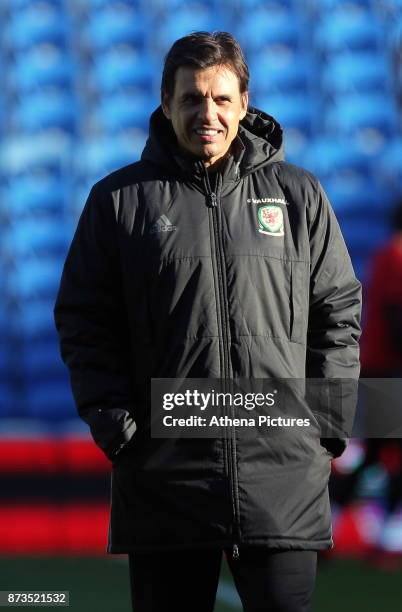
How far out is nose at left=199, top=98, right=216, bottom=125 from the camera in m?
2.39

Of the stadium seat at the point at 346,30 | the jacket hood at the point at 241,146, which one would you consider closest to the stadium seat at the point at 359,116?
the stadium seat at the point at 346,30

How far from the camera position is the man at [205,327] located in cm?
232

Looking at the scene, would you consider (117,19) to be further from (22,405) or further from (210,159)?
(210,159)

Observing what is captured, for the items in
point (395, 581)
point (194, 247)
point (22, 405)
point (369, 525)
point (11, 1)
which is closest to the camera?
point (194, 247)

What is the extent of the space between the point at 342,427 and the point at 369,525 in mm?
4208

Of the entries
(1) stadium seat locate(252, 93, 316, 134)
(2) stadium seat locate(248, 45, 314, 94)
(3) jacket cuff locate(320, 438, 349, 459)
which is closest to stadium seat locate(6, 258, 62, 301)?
(1) stadium seat locate(252, 93, 316, 134)

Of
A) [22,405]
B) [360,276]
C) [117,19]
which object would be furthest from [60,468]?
[117,19]

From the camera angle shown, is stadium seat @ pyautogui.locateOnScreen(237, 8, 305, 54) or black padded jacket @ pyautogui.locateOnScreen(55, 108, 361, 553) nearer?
black padded jacket @ pyautogui.locateOnScreen(55, 108, 361, 553)

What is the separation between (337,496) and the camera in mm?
5871

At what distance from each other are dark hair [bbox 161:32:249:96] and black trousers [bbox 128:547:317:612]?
842mm

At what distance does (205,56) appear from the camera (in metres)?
2.40

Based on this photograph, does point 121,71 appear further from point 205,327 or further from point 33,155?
point 205,327

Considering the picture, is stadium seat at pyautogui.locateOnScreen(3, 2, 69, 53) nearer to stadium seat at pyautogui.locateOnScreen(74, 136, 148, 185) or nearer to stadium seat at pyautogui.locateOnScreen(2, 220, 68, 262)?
stadium seat at pyautogui.locateOnScreen(74, 136, 148, 185)

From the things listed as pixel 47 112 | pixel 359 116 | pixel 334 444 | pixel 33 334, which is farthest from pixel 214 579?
pixel 359 116
